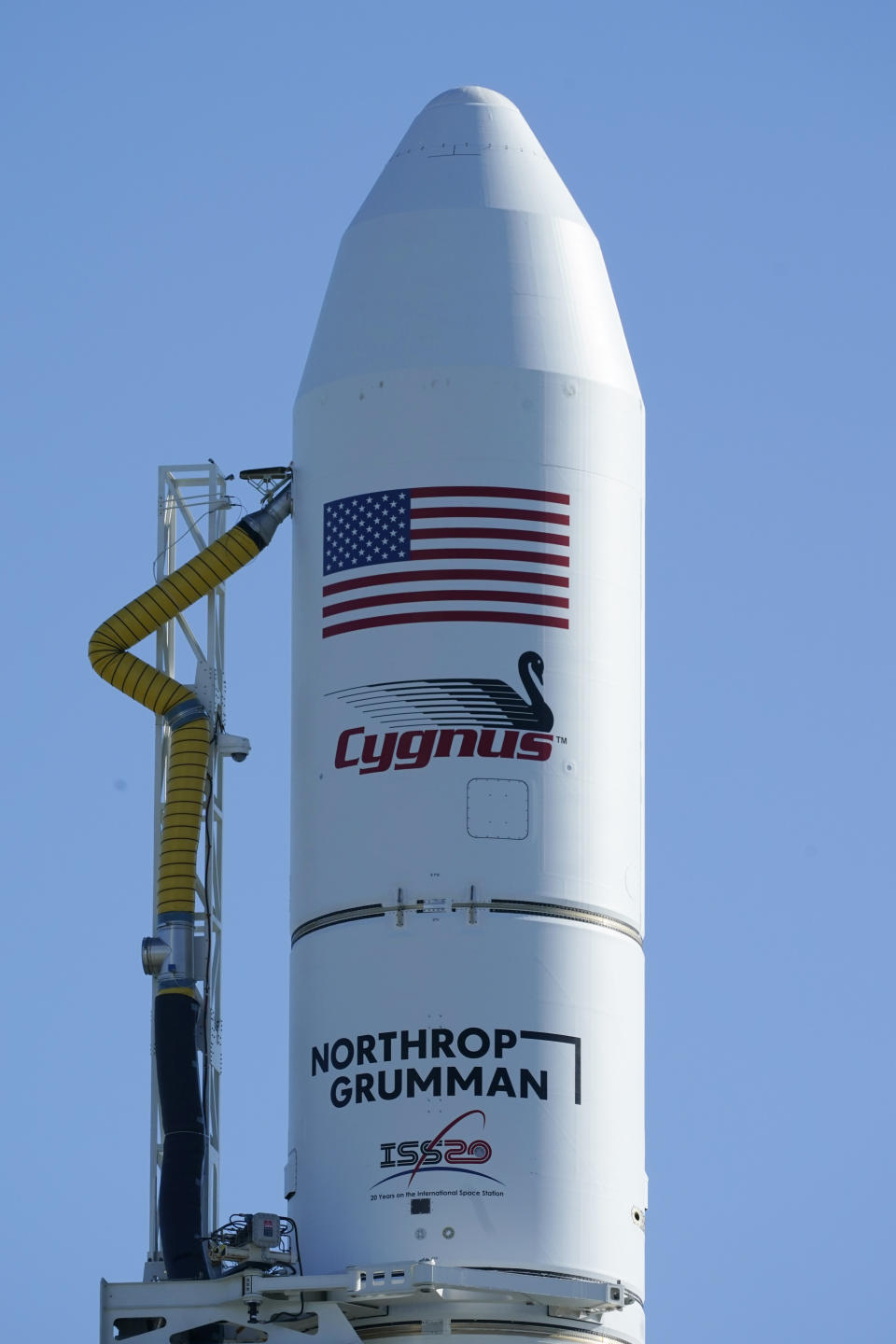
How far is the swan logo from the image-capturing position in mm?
41125

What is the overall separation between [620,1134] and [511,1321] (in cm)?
260

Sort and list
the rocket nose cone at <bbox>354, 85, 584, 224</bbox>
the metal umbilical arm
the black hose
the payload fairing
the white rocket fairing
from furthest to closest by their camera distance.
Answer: the rocket nose cone at <bbox>354, 85, 584, 224</bbox> < the metal umbilical arm < the black hose < the white rocket fairing < the payload fairing

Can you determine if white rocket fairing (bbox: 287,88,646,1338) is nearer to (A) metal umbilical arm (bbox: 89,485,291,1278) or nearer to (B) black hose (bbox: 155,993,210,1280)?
(B) black hose (bbox: 155,993,210,1280)

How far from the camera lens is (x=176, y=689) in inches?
1753

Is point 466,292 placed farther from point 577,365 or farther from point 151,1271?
point 151,1271

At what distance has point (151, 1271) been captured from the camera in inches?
1655

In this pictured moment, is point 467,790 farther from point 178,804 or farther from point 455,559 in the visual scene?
point 178,804

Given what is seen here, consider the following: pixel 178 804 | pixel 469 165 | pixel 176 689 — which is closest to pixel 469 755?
pixel 178 804

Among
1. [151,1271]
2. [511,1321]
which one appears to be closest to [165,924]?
[151,1271]

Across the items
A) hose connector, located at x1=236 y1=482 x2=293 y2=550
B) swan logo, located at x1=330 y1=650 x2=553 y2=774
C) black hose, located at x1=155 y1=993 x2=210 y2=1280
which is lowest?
black hose, located at x1=155 y1=993 x2=210 y2=1280

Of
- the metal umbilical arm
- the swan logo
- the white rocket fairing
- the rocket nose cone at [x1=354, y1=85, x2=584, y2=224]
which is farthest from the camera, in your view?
the rocket nose cone at [x1=354, y1=85, x2=584, y2=224]

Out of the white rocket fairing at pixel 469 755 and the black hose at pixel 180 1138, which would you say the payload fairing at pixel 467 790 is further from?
the black hose at pixel 180 1138

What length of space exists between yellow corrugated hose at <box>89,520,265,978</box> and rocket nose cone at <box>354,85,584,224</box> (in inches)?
177

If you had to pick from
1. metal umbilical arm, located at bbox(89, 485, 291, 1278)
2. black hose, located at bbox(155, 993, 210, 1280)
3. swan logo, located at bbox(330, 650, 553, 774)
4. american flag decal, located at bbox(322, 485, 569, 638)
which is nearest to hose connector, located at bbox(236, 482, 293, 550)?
metal umbilical arm, located at bbox(89, 485, 291, 1278)
